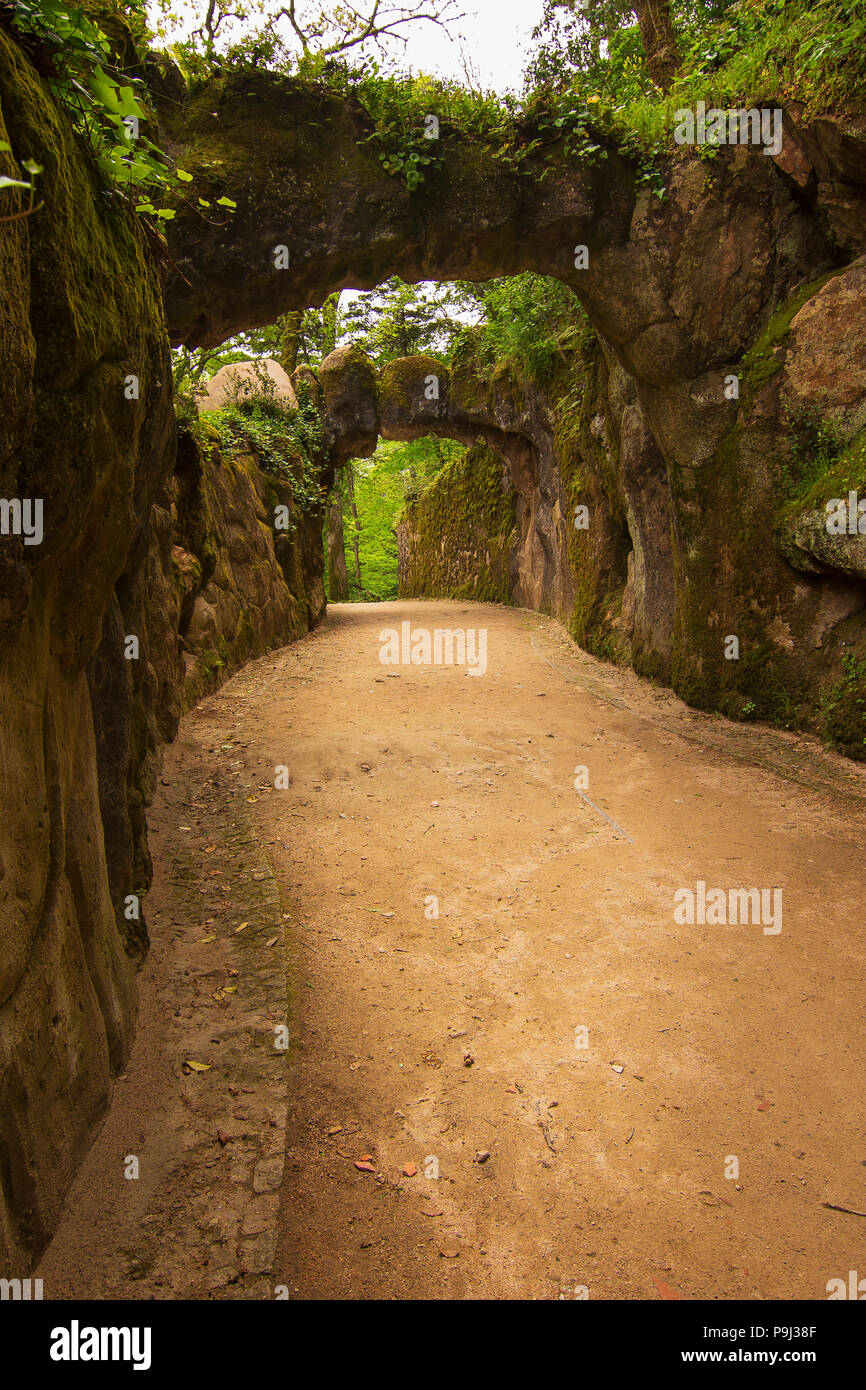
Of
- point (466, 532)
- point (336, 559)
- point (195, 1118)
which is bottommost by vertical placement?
point (195, 1118)

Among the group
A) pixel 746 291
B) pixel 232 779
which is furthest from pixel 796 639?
pixel 232 779

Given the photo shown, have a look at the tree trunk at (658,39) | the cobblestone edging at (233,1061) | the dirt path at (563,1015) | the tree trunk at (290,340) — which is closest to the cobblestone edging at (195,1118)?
the cobblestone edging at (233,1061)

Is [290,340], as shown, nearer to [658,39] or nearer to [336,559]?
[336,559]

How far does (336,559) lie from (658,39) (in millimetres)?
18605

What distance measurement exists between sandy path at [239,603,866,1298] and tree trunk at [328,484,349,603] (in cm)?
1856

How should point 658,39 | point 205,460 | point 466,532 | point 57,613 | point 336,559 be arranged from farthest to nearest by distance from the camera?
point 336,559 → point 466,532 → point 205,460 → point 658,39 → point 57,613

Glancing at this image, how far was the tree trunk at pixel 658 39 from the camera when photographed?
952cm

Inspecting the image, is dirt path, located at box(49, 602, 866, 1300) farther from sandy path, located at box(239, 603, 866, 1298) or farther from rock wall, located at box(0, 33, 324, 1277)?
rock wall, located at box(0, 33, 324, 1277)

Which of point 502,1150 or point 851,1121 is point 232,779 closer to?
point 502,1150

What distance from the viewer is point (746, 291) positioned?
26.2ft

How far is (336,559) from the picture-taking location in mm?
26719

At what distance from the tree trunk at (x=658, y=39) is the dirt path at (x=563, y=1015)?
8.53m

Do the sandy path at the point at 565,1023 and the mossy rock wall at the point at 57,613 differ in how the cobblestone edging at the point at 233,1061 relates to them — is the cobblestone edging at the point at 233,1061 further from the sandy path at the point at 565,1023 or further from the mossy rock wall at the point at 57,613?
the mossy rock wall at the point at 57,613

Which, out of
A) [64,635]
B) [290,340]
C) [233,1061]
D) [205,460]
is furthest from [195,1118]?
[290,340]
